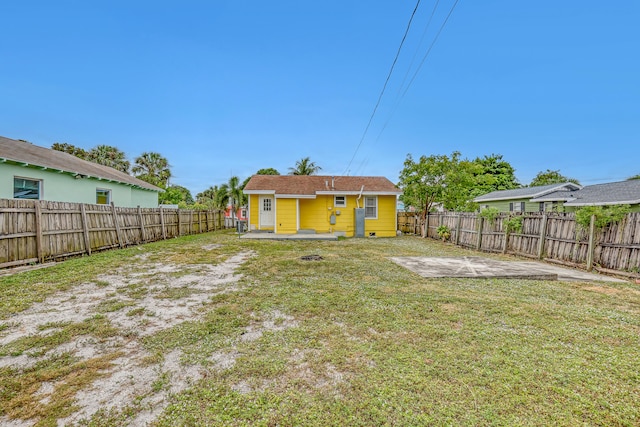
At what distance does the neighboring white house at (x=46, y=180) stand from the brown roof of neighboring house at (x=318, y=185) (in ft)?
22.4

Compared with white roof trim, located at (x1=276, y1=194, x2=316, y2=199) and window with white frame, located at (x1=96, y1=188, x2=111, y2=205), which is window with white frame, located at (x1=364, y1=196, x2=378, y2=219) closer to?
white roof trim, located at (x1=276, y1=194, x2=316, y2=199)

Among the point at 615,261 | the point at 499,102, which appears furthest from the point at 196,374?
the point at 499,102

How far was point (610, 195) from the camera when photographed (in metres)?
13.8

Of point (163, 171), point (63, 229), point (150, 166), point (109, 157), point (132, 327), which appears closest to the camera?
point (132, 327)

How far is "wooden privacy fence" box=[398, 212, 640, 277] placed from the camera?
5898 millimetres

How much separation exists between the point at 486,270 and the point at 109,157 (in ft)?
123

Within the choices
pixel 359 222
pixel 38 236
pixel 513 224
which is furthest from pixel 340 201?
pixel 38 236

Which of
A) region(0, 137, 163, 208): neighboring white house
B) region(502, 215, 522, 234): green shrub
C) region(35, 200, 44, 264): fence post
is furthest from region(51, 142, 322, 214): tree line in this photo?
region(502, 215, 522, 234): green shrub

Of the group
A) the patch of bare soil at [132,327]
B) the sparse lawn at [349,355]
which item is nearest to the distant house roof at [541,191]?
the sparse lawn at [349,355]

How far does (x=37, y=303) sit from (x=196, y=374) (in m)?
3.59

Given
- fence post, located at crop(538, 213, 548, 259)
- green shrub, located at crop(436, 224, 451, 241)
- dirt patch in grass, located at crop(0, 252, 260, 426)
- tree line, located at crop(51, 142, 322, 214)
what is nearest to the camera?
dirt patch in grass, located at crop(0, 252, 260, 426)

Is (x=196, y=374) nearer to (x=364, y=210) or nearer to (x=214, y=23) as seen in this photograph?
(x=364, y=210)

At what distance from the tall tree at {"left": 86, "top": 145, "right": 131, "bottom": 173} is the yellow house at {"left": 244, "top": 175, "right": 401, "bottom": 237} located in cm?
2401

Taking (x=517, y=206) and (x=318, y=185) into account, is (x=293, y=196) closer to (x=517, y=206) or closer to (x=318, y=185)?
(x=318, y=185)
